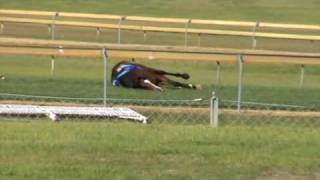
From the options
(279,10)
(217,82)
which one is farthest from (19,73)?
(279,10)

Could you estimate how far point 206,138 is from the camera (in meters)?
8.66

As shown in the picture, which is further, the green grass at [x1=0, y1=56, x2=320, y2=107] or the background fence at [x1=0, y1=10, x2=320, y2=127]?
the green grass at [x1=0, y1=56, x2=320, y2=107]

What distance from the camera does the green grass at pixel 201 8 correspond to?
39.8 meters

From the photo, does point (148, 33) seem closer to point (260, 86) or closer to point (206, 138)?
point (260, 86)

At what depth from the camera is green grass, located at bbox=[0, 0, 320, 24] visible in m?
39.8

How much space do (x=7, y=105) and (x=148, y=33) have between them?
61.6 ft

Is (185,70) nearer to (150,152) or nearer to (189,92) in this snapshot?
(189,92)

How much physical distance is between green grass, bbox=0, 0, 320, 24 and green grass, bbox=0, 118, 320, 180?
98.3 ft

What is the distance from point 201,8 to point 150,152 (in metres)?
34.7

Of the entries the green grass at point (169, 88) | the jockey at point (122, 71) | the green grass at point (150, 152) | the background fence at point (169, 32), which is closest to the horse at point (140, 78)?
the jockey at point (122, 71)

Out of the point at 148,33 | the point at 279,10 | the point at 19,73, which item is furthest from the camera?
the point at 279,10

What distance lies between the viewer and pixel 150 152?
25.4 feet

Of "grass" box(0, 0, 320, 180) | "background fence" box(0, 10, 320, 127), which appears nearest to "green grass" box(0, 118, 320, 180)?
"grass" box(0, 0, 320, 180)

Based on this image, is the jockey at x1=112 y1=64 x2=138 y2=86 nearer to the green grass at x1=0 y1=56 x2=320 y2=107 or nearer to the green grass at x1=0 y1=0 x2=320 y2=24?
the green grass at x1=0 y1=56 x2=320 y2=107
